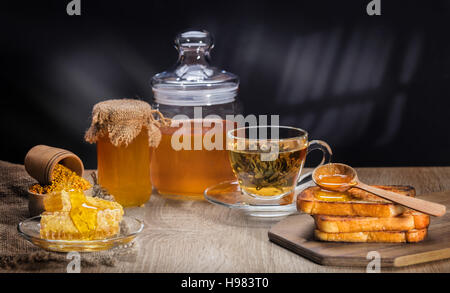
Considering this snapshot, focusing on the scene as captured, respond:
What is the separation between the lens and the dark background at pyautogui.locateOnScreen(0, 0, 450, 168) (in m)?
2.34

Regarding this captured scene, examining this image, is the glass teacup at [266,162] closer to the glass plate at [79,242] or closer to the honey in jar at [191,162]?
the honey in jar at [191,162]

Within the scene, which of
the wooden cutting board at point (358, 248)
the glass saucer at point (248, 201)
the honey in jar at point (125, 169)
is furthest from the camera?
the honey in jar at point (125, 169)

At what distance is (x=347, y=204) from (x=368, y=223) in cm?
7

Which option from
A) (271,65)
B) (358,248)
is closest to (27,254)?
(358,248)

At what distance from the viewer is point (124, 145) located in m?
1.53

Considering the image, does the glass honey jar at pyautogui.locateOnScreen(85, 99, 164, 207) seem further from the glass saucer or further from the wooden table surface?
the glass saucer

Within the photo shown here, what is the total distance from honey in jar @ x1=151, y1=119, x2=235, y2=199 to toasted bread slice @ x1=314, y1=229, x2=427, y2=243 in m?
0.45

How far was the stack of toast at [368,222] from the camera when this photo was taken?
1.22 meters

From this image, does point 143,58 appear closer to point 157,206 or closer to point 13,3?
point 13,3

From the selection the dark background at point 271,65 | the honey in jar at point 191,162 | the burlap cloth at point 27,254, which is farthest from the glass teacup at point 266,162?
the dark background at point 271,65

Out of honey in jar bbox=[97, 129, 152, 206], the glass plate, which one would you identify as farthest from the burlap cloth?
honey in jar bbox=[97, 129, 152, 206]

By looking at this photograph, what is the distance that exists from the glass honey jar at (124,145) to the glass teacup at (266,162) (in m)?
0.22

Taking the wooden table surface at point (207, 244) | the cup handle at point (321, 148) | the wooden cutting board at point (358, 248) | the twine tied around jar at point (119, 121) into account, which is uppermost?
the twine tied around jar at point (119, 121)

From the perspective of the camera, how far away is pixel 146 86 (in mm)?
2447
